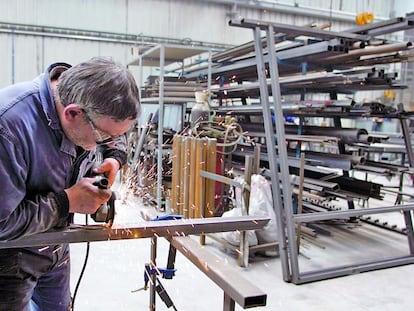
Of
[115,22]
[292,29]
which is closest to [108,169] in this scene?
[292,29]

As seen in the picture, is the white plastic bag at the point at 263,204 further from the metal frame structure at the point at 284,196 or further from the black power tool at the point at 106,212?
the black power tool at the point at 106,212

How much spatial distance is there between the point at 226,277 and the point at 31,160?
1.97 feet

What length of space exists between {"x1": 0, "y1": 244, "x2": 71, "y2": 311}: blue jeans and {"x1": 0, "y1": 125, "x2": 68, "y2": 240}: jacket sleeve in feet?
0.47

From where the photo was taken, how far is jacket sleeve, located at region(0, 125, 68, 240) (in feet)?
2.94

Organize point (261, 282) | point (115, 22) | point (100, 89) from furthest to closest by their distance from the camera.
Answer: point (115, 22) → point (261, 282) → point (100, 89)

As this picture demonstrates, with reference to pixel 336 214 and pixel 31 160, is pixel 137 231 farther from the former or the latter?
pixel 336 214

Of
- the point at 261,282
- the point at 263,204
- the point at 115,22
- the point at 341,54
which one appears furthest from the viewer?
the point at 115,22

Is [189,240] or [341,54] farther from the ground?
[341,54]

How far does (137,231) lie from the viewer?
1214 millimetres

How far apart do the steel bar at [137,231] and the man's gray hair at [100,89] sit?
0.38 metres

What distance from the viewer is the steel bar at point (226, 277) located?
3.10 ft

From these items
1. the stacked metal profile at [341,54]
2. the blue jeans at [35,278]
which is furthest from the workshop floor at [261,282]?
the stacked metal profile at [341,54]

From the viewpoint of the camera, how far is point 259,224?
1.34 m

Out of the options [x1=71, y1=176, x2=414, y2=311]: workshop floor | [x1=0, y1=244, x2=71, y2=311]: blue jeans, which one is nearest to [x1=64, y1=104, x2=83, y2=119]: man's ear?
[x1=0, y1=244, x2=71, y2=311]: blue jeans
